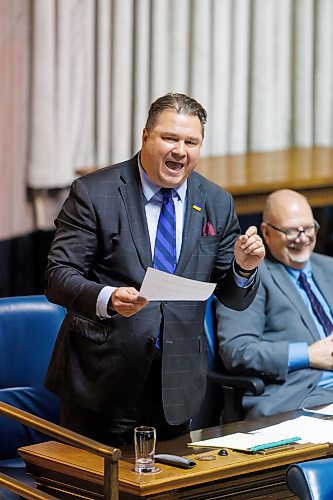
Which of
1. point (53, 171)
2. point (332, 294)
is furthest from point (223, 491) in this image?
point (53, 171)

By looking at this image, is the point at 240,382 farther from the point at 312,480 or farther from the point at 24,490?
the point at 312,480

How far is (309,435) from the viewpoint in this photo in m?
3.54

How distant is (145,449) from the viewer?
3.14 metres

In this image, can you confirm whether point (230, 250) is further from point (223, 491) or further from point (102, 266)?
point (223, 491)

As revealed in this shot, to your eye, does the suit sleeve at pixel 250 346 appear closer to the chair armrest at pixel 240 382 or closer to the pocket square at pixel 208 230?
the chair armrest at pixel 240 382

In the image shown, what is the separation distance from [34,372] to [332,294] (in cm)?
133

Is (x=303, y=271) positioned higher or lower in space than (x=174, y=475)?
higher

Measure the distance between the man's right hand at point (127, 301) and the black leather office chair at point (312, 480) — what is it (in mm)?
664

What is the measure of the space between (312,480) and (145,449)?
2.24 feet

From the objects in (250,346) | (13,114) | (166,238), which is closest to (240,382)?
(250,346)

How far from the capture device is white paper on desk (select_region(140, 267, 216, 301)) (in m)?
3.00

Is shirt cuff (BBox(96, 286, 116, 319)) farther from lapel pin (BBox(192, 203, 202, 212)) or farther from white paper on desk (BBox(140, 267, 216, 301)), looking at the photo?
lapel pin (BBox(192, 203, 202, 212))

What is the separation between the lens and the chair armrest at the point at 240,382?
4.29m

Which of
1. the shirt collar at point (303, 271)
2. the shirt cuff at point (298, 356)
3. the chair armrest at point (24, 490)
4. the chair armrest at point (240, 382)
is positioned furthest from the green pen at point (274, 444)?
the shirt collar at point (303, 271)
